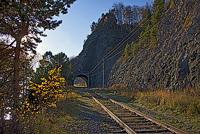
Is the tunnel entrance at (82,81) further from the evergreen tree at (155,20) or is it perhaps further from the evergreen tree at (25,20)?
the evergreen tree at (25,20)

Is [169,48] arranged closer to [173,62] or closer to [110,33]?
[173,62]

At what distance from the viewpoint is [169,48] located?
16.5 m

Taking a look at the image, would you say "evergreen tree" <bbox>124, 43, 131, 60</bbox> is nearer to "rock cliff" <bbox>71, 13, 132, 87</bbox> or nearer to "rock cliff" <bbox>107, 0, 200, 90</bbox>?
"rock cliff" <bbox>107, 0, 200, 90</bbox>

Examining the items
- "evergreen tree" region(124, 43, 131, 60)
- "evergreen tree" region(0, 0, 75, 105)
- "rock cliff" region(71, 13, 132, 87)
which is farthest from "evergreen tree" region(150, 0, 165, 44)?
"rock cliff" region(71, 13, 132, 87)

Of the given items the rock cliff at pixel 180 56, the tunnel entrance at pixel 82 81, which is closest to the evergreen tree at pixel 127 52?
the rock cliff at pixel 180 56

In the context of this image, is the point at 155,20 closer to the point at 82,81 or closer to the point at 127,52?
the point at 127,52

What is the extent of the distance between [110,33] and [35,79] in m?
50.4

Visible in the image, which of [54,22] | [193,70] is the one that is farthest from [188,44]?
[54,22]

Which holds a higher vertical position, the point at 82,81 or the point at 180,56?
the point at 180,56

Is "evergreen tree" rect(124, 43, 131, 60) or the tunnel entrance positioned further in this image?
the tunnel entrance

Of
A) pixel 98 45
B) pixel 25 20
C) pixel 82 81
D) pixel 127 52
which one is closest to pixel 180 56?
pixel 25 20

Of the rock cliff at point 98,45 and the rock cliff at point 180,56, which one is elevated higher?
the rock cliff at point 98,45

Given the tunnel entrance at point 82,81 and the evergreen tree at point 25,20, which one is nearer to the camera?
the evergreen tree at point 25,20

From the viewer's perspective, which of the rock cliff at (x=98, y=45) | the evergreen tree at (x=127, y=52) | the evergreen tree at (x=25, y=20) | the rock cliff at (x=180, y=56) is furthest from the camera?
the rock cliff at (x=98, y=45)
